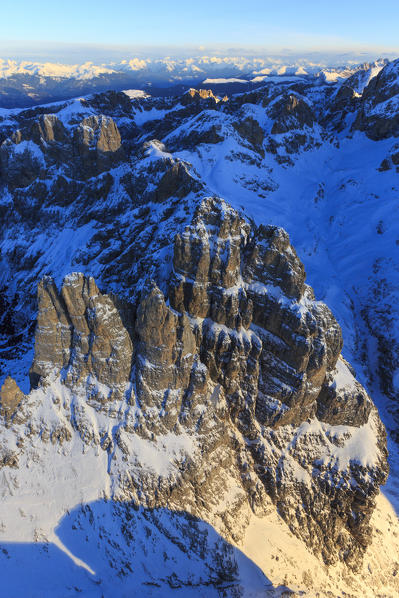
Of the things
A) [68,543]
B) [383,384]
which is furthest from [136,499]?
[383,384]

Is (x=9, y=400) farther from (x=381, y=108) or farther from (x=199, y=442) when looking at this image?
(x=381, y=108)

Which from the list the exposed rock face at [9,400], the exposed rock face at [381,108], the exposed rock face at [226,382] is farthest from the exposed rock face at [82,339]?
the exposed rock face at [381,108]

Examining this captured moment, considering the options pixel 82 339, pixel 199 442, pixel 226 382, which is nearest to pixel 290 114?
pixel 226 382

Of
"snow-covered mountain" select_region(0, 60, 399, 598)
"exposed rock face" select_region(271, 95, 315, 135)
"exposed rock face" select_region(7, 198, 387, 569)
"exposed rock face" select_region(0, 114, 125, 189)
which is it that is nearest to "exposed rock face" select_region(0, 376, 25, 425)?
"snow-covered mountain" select_region(0, 60, 399, 598)

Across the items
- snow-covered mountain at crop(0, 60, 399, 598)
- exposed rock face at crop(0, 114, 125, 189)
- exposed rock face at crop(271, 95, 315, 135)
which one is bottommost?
snow-covered mountain at crop(0, 60, 399, 598)

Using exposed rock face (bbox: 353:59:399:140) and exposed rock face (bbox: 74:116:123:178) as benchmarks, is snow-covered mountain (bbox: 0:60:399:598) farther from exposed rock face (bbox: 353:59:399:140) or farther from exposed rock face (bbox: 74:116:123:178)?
exposed rock face (bbox: 353:59:399:140)

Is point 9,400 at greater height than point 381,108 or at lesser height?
lesser

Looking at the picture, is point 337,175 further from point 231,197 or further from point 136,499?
point 136,499

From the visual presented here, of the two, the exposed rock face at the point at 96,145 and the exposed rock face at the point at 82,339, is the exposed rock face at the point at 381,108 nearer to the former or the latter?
the exposed rock face at the point at 96,145
